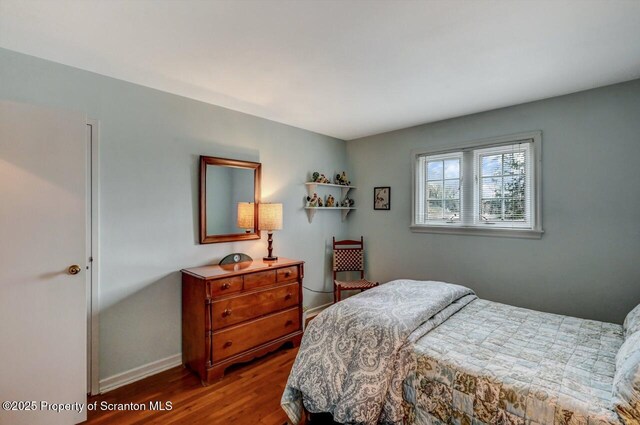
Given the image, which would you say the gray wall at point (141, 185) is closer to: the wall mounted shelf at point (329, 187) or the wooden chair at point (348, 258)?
the wall mounted shelf at point (329, 187)

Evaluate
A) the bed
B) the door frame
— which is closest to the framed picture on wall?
the bed

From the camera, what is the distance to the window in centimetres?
294

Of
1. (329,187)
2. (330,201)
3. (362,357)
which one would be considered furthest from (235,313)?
(329,187)

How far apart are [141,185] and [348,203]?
263 cm

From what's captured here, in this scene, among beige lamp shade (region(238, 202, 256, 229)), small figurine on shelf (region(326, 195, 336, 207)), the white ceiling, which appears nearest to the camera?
the white ceiling

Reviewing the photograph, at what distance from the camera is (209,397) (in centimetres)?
Answer: 223

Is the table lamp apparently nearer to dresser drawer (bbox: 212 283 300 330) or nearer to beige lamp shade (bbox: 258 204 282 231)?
beige lamp shade (bbox: 258 204 282 231)

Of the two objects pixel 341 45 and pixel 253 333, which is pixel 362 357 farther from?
pixel 341 45

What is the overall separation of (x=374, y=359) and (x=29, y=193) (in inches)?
88.0

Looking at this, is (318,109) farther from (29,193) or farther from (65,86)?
(29,193)

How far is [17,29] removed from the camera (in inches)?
68.9

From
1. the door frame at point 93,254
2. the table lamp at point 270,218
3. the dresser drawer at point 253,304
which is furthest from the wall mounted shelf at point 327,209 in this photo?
the door frame at point 93,254

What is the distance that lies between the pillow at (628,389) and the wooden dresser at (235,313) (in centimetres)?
234

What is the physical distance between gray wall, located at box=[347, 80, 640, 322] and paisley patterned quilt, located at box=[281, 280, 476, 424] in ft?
4.17
